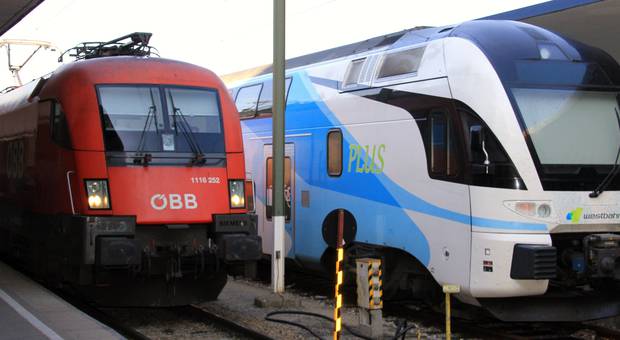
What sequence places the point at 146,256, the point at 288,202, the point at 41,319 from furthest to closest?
the point at 288,202 < the point at 146,256 < the point at 41,319

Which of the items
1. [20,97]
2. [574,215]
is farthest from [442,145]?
[20,97]

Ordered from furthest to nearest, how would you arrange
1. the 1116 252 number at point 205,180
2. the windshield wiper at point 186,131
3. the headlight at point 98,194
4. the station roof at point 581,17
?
1. the station roof at point 581,17
2. the windshield wiper at point 186,131
3. the 1116 252 number at point 205,180
4. the headlight at point 98,194

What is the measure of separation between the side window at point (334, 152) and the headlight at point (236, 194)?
1858mm

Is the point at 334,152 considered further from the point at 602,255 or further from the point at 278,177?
the point at 602,255

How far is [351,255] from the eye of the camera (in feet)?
35.5

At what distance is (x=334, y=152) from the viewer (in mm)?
11109

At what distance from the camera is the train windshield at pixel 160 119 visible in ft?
30.0

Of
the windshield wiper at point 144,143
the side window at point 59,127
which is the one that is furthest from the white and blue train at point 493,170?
the side window at point 59,127

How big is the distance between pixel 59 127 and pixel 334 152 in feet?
12.4

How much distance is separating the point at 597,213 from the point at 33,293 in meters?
6.60

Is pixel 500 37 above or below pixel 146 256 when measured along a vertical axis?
above

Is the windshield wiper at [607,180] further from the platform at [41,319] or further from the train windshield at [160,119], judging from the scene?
the platform at [41,319]

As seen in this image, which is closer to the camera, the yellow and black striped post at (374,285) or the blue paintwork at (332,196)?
the yellow and black striped post at (374,285)

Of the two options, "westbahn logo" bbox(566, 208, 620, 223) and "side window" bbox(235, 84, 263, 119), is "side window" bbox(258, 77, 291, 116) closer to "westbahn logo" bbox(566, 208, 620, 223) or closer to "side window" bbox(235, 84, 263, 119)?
"side window" bbox(235, 84, 263, 119)
